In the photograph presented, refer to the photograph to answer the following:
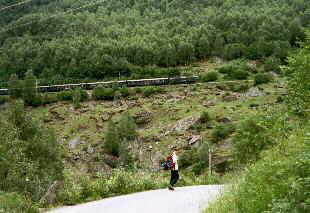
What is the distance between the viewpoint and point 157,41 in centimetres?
Result: 16800

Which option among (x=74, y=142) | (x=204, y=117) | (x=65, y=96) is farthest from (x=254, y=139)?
(x=65, y=96)

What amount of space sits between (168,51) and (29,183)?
5518 inches

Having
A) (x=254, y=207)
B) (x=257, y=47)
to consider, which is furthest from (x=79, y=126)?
(x=254, y=207)

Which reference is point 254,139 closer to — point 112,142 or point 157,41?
point 112,142

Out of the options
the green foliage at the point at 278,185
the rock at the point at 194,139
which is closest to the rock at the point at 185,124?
the rock at the point at 194,139

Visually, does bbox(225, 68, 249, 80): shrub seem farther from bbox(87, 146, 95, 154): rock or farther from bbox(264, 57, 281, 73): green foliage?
bbox(87, 146, 95, 154): rock

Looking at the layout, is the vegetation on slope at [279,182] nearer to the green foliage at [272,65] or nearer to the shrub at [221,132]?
the shrub at [221,132]

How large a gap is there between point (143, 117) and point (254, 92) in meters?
25.6

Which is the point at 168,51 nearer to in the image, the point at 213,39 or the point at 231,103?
the point at 213,39

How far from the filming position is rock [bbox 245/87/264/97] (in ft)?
364

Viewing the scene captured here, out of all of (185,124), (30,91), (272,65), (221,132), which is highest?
(272,65)

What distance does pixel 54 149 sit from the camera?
169 feet

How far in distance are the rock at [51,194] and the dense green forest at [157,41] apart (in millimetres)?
129409

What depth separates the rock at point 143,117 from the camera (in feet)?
354
